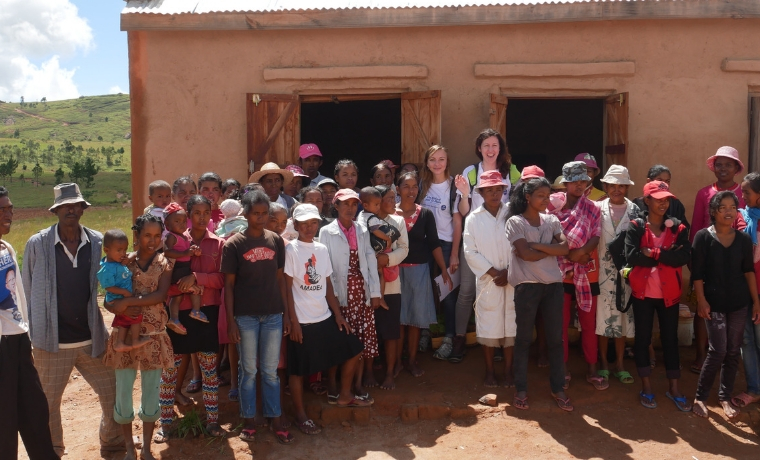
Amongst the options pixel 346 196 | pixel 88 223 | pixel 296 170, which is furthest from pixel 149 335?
pixel 88 223

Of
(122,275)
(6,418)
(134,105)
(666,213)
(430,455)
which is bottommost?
(430,455)

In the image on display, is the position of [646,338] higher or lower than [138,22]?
lower

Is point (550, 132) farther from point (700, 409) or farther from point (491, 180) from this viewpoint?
point (700, 409)

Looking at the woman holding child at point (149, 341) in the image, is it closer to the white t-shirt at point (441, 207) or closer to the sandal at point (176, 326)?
the sandal at point (176, 326)

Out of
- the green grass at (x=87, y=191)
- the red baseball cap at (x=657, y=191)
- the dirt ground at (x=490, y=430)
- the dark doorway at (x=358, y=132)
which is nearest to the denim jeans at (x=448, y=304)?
the dirt ground at (x=490, y=430)

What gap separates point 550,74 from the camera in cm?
667

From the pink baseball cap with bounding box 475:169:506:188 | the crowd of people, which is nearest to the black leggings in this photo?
the crowd of people

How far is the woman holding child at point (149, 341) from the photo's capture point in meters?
4.05

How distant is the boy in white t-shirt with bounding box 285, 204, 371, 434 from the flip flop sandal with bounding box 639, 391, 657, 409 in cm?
217

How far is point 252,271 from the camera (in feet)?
14.3

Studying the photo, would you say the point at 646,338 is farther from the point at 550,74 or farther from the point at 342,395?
the point at 550,74

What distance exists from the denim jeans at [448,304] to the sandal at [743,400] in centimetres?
219

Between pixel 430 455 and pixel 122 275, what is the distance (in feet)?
7.64

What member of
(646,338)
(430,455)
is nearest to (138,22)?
(430,455)
